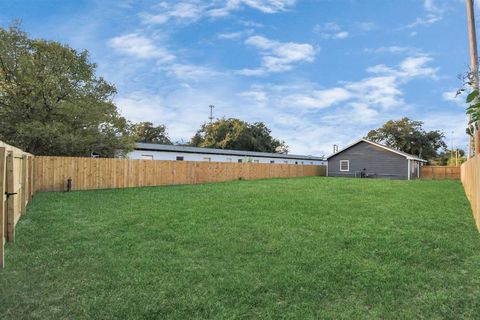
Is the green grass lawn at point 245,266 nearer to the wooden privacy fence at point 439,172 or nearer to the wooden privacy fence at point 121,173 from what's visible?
the wooden privacy fence at point 121,173

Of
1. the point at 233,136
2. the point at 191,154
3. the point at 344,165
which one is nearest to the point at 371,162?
the point at 344,165

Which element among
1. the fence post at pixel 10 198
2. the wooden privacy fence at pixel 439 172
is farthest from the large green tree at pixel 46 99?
the wooden privacy fence at pixel 439 172

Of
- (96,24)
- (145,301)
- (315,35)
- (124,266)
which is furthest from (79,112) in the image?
(145,301)

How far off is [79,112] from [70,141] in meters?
1.63

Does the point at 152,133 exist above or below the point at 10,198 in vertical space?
above

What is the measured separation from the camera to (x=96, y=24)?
11336 mm

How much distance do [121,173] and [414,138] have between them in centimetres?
3592

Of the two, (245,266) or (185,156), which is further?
(185,156)

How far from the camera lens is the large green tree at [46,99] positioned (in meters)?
15.8

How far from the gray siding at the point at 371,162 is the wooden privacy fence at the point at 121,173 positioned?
11.7 m

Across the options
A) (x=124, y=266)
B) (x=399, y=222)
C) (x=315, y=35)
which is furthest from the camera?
(x=315, y=35)

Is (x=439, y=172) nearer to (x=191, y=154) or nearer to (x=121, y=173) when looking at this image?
(x=191, y=154)

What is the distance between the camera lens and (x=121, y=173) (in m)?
15.4

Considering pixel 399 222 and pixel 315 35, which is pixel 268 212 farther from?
pixel 315 35
